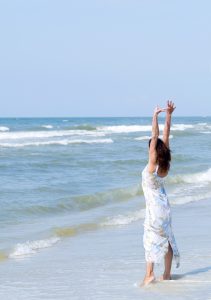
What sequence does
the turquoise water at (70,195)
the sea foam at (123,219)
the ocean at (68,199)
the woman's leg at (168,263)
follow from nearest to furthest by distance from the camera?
the woman's leg at (168,263) → the ocean at (68,199) → the turquoise water at (70,195) → the sea foam at (123,219)

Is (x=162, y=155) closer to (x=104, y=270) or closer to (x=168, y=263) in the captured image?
(x=168, y=263)

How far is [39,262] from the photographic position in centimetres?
743

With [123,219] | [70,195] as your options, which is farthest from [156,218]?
[70,195]

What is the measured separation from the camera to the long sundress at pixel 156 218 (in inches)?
228

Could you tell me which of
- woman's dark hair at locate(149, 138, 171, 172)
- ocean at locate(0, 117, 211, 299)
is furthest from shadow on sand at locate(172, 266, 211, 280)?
woman's dark hair at locate(149, 138, 171, 172)

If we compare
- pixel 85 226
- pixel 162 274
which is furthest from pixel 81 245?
pixel 162 274

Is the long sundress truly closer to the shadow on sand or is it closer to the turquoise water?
the shadow on sand

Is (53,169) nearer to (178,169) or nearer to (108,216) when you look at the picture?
(178,169)

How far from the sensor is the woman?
5.73m

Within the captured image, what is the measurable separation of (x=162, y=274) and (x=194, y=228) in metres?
2.90

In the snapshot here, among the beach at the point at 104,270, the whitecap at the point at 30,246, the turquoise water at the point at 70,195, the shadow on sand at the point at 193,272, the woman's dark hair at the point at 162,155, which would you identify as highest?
the woman's dark hair at the point at 162,155

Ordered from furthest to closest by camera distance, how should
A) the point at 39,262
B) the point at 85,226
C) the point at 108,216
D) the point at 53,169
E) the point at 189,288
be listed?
the point at 53,169
the point at 108,216
the point at 85,226
the point at 39,262
the point at 189,288

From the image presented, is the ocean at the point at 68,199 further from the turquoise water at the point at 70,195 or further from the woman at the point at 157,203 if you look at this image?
the woman at the point at 157,203
